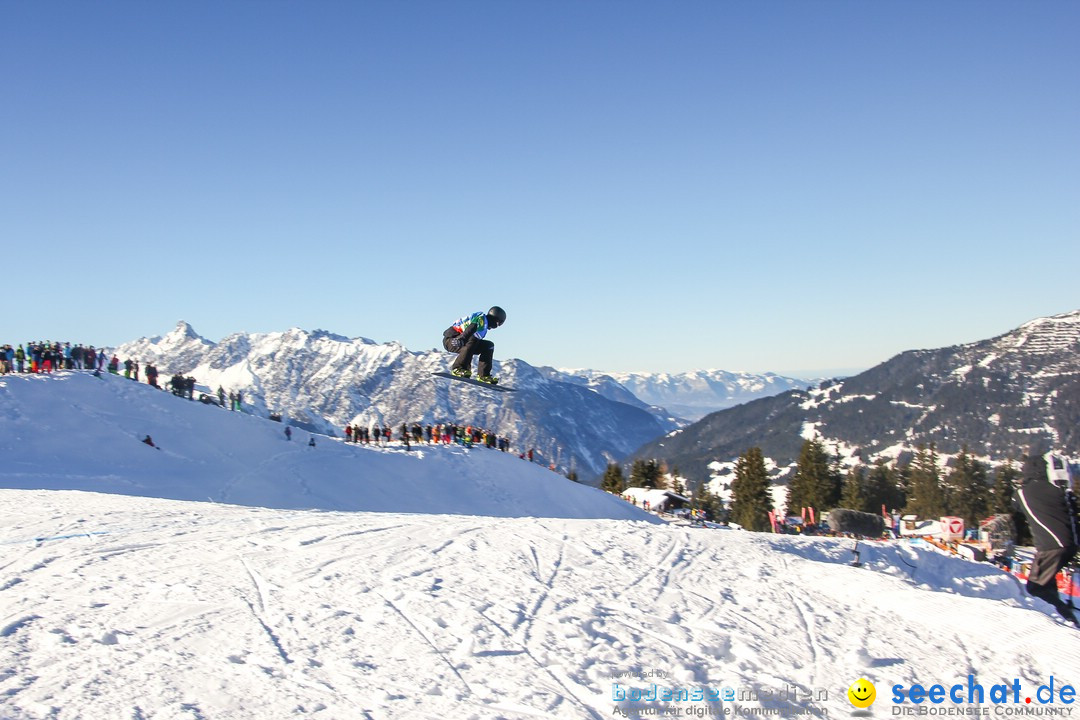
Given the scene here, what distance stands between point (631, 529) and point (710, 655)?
636cm

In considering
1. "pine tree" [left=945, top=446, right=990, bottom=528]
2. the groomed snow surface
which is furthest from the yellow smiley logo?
"pine tree" [left=945, top=446, right=990, bottom=528]

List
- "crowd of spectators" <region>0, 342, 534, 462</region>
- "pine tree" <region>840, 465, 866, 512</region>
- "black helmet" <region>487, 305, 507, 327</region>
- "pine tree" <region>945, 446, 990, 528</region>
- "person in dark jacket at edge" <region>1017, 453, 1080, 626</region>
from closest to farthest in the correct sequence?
"person in dark jacket at edge" <region>1017, 453, 1080, 626</region>
"black helmet" <region>487, 305, 507, 327</region>
"crowd of spectators" <region>0, 342, 534, 462</region>
"pine tree" <region>840, 465, 866, 512</region>
"pine tree" <region>945, 446, 990, 528</region>

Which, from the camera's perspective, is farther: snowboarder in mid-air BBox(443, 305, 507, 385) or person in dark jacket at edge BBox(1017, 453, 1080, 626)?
snowboarder in mid-air BBox(443, 305, 507, 385)

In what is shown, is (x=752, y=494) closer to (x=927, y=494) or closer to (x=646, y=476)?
(x=646, y=476)

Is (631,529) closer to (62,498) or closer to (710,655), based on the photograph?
(710,655)

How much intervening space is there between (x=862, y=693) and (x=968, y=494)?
72.5 meters

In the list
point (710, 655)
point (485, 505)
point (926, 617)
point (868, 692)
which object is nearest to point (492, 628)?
point (710, 655)

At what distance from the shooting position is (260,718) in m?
4.75

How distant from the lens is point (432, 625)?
6.82 m

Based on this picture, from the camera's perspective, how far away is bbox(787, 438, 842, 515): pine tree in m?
60.2

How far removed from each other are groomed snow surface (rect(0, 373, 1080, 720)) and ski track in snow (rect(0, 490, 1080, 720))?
29mm

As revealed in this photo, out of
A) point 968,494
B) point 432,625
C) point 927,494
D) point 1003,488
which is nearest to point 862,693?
point 432,625

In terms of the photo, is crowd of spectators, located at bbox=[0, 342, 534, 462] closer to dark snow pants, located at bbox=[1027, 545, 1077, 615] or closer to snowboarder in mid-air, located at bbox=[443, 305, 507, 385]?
snowboarder in mid-air, located at bbox=[443, 305, 507, 385]

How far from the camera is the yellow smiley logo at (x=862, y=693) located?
6047mm
